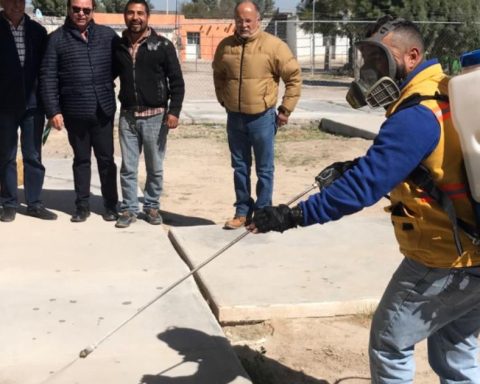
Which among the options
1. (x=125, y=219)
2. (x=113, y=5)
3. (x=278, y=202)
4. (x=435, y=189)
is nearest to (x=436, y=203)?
(x=435, y=189)

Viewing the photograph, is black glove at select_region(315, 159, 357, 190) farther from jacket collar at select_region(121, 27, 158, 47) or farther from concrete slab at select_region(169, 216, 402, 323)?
jacket collar at select_region(121, 27, 158, 47)

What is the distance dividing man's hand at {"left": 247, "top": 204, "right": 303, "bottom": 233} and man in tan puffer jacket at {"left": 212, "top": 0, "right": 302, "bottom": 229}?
3.34 m

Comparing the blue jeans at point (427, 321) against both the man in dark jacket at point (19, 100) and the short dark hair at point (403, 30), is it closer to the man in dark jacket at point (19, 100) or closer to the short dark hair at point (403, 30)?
the short dark hair at point (403, 30)

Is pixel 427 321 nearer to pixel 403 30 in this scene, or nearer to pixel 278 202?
pixel 403 30

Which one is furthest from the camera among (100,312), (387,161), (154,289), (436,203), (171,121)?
(171,121)

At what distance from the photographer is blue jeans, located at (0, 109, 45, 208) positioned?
6320 mm

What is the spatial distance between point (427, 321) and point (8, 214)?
4467 millimetres

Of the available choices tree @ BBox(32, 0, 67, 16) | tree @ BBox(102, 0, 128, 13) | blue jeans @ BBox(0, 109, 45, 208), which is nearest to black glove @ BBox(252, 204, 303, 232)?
blue jeans @ BBox(0, 109, 45, 208)

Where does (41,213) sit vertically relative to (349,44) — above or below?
above

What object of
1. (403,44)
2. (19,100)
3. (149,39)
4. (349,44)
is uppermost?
(403,44)

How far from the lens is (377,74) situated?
9.14 feet

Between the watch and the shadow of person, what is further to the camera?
the watch

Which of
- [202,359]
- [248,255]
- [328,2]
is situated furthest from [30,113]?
[328,2]

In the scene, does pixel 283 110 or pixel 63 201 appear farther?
pixel 63 201
